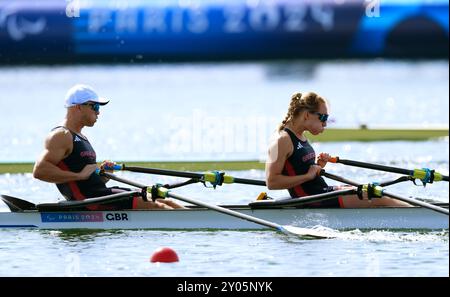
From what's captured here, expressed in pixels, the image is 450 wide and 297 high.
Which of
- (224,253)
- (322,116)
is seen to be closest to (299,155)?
(322,116)

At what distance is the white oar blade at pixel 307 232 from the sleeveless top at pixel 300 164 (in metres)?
0.48

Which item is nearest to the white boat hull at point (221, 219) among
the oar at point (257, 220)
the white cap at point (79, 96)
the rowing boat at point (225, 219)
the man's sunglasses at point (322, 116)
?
the rowing boat at point (225, 219)

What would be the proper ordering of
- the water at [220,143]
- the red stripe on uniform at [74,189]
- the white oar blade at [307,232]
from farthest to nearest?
the red stripe on uniform at [74,189]
the white oar blade at [307,232]
the water at [220,143]

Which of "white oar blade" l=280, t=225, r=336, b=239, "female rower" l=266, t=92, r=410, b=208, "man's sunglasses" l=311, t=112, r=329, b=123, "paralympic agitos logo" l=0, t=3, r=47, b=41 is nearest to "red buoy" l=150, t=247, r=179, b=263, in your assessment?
"white oar blade" l=280, t=225, r=336, b=239

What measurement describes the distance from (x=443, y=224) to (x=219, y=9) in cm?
3881

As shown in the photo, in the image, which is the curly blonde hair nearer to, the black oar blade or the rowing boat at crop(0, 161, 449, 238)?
the rowing boat at crop(0, 161, 449, 238)

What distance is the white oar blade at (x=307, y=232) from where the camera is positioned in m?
14.3

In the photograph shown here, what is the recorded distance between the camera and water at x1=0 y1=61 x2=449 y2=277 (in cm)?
1315

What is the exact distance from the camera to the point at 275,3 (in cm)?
5419

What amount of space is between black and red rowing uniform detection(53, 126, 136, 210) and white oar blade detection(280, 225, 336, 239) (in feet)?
5.82

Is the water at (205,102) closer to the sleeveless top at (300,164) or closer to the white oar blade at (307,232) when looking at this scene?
the sleeveless top at (300,164)

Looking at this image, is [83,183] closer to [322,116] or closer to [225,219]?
[225,219]
